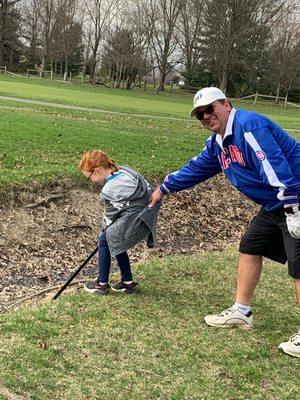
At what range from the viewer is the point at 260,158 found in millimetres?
3857

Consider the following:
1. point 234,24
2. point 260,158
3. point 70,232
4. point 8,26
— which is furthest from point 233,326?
point 8,26

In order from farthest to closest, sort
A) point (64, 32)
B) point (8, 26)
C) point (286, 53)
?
point (8, 26) → point (64, 32) → point (286, 53)

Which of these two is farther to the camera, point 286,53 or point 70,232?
point 286,53

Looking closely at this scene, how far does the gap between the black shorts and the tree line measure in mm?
47390

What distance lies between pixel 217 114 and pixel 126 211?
4.48 ft

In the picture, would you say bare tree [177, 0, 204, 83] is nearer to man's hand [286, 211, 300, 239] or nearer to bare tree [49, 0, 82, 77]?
bare tree [49, 0, 82, 77]

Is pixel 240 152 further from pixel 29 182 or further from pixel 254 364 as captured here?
pixel 29 182

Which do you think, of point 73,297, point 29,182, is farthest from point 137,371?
point 29,182

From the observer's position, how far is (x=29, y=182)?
8.29m

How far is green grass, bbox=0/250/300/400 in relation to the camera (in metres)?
3.63

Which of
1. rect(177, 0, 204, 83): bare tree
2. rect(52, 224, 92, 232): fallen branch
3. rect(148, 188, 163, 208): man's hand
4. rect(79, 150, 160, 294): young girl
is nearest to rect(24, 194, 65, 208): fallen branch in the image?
rect(52, 224, 92, 232): fallen branch

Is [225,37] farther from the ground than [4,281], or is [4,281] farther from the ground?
[225,37]

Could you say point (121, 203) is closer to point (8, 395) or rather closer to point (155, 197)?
point (155, 197)

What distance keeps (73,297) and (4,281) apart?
165 centimetres
